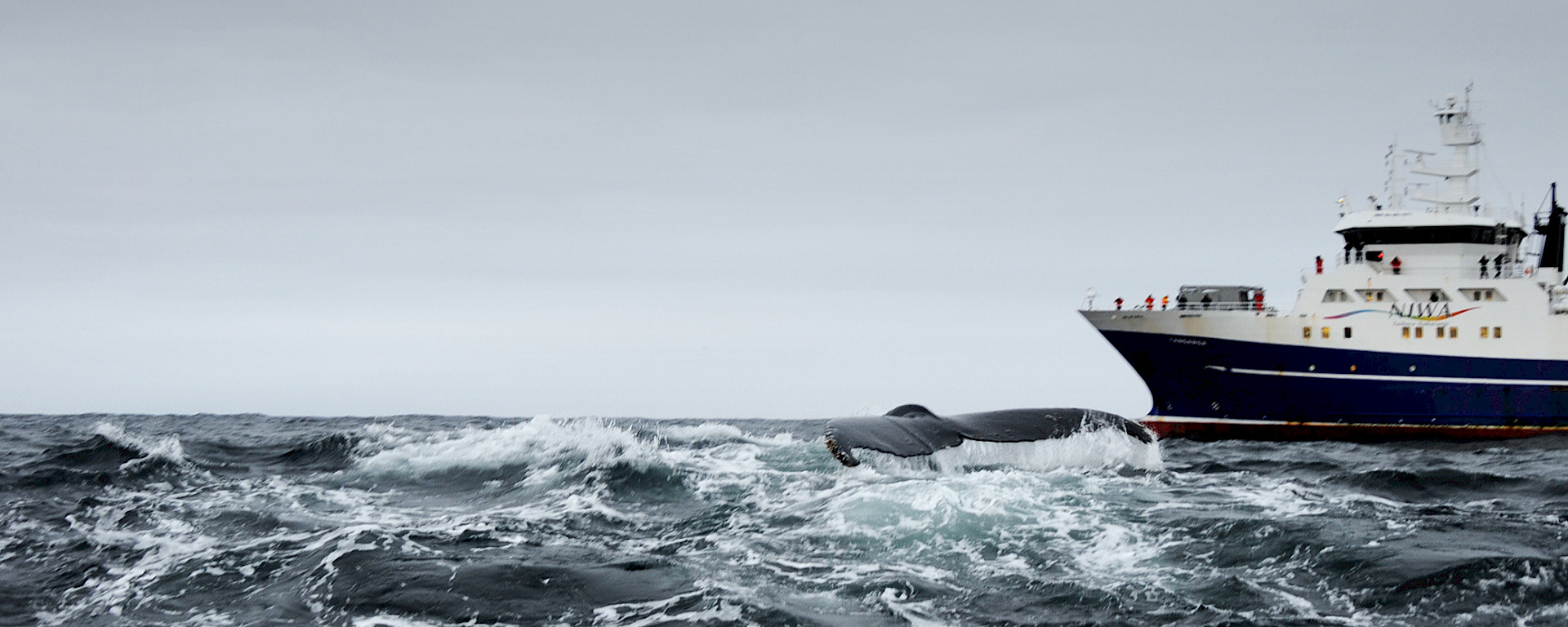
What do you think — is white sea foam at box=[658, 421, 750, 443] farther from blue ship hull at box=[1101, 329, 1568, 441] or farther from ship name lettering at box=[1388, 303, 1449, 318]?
ship name lettering at box=[1388, 303, 1449, 318]

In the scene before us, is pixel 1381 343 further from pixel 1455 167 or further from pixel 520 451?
pixel 520 451

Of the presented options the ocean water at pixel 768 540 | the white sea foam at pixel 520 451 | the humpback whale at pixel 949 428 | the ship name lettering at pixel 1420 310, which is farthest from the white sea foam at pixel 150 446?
the ship name lettering at pixel 1420 310

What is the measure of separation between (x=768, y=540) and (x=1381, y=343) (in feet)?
115

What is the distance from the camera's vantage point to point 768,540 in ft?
41.8

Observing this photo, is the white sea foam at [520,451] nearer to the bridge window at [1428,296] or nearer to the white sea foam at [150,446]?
the white sea foam at [150,446]

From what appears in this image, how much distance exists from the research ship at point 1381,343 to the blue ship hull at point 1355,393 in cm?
4

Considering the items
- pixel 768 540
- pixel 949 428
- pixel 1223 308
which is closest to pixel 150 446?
pixel 768 540

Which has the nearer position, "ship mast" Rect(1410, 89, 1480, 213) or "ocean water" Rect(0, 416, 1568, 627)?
"ocean water" Rect(0, 416, 1568, 627)

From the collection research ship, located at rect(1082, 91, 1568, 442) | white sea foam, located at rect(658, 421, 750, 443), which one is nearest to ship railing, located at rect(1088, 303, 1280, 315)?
research ship, located at rect(1082, 91, 1568, 442)

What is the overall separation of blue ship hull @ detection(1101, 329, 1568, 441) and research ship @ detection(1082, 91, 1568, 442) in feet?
0.14

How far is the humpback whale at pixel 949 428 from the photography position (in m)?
16.1

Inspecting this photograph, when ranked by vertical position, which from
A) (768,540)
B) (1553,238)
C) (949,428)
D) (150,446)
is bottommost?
(768,540)

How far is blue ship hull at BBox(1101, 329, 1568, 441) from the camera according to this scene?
128 feet

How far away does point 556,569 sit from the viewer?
10969mm
